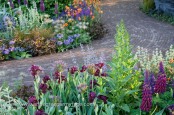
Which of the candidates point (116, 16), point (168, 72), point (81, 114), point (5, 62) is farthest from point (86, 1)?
point (81, 114)

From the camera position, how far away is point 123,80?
3820 millimetres

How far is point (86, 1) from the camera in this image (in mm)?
9047

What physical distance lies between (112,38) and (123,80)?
15.3 feet

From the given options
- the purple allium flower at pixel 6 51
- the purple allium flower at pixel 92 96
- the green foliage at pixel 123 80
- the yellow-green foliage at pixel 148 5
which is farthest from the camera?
the yellow-green foliage at pixel 148 5

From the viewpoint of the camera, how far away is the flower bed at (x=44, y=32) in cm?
750

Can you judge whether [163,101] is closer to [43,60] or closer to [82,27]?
[43,60]

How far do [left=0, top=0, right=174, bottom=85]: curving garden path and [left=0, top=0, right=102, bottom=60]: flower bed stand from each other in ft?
0.80

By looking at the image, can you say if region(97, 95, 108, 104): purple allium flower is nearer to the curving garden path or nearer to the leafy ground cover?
the leafy ground cover

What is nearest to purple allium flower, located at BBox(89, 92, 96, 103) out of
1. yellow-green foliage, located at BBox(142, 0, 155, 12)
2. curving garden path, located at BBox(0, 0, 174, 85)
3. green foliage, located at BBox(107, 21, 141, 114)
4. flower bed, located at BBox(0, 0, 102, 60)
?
green foliage, located at BBox(107, 21, 141, 114)

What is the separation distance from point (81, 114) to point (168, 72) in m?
1.28

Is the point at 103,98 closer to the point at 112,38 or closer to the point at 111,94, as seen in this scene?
the point at 111,94

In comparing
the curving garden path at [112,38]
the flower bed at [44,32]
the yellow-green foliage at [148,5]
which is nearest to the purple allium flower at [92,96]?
the curving garden path at [112,38]

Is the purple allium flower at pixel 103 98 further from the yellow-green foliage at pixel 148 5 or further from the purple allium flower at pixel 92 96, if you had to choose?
the yellow-green foliage at pixel 148 5

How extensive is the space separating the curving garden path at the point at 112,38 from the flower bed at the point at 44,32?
9.6 inches
